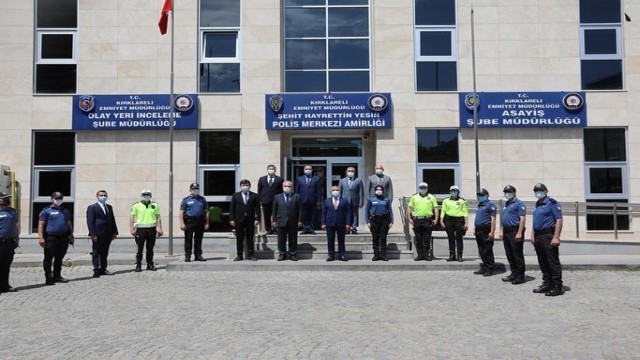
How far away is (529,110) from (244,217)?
952cm

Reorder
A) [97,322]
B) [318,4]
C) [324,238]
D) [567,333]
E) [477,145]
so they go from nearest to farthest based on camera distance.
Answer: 1. [567,333]
2. [97,322]
3. [324,238]
4. [477,145]
5. [318,4]

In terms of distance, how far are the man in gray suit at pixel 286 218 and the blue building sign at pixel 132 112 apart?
5298 mm

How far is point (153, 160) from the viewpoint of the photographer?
16719 millimetres

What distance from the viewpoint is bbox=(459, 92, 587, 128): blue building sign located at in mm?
16469

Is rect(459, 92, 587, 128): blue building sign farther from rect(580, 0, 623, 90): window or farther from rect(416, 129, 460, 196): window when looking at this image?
rect(580, 0, 623, 90): window

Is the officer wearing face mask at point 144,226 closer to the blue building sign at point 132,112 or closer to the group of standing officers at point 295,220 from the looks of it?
the group of standing officers at point 295,220

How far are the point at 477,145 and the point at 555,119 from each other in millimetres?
2554

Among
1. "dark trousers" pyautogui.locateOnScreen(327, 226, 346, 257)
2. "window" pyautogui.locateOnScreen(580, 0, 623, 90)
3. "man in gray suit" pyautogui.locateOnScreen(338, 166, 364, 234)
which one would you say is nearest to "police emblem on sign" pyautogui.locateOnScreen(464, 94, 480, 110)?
"window" pyautogui.locateOnScreen(580, 0, 623, 90)

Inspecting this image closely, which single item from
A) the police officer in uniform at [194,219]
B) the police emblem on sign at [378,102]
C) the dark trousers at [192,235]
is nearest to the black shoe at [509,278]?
the police officer in uniform at [194,219]

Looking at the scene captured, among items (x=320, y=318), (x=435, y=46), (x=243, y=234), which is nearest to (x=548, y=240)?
(x=320, y=318)

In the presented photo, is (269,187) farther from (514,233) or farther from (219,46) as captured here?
(514,233)

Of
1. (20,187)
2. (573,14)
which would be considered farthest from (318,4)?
(20,187)

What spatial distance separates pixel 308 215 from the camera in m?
14.2

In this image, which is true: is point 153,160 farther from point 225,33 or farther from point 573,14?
point 573,14
